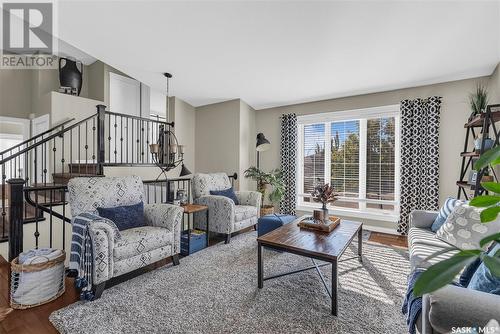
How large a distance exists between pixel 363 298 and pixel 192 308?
4.74 feet

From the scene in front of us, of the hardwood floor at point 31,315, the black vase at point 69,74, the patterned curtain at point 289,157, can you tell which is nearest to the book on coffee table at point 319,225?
the patterned curtain at point 289,157

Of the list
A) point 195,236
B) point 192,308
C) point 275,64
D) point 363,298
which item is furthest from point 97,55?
point 363,298

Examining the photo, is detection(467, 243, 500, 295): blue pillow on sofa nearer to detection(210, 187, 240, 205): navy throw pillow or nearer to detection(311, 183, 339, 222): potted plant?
detection(311, 183, 339, 222): potted plant

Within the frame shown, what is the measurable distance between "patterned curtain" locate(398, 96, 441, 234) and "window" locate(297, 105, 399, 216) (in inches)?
8.6

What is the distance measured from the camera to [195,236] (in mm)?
3139

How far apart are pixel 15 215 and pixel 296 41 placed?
3.45 metres

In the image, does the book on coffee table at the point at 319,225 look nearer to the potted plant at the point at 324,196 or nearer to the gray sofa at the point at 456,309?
the potted plant at the point at 324,196

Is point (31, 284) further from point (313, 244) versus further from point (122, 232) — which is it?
point (313, 244)

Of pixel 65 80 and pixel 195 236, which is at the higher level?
pixel 65 80

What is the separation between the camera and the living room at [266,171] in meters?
1.82

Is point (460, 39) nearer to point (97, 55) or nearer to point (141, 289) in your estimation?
point (141, 289)

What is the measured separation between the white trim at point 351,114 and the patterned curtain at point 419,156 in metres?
0.22

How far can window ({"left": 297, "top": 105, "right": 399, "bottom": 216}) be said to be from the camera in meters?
4.01

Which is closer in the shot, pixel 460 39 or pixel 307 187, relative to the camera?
pixel 460 39
